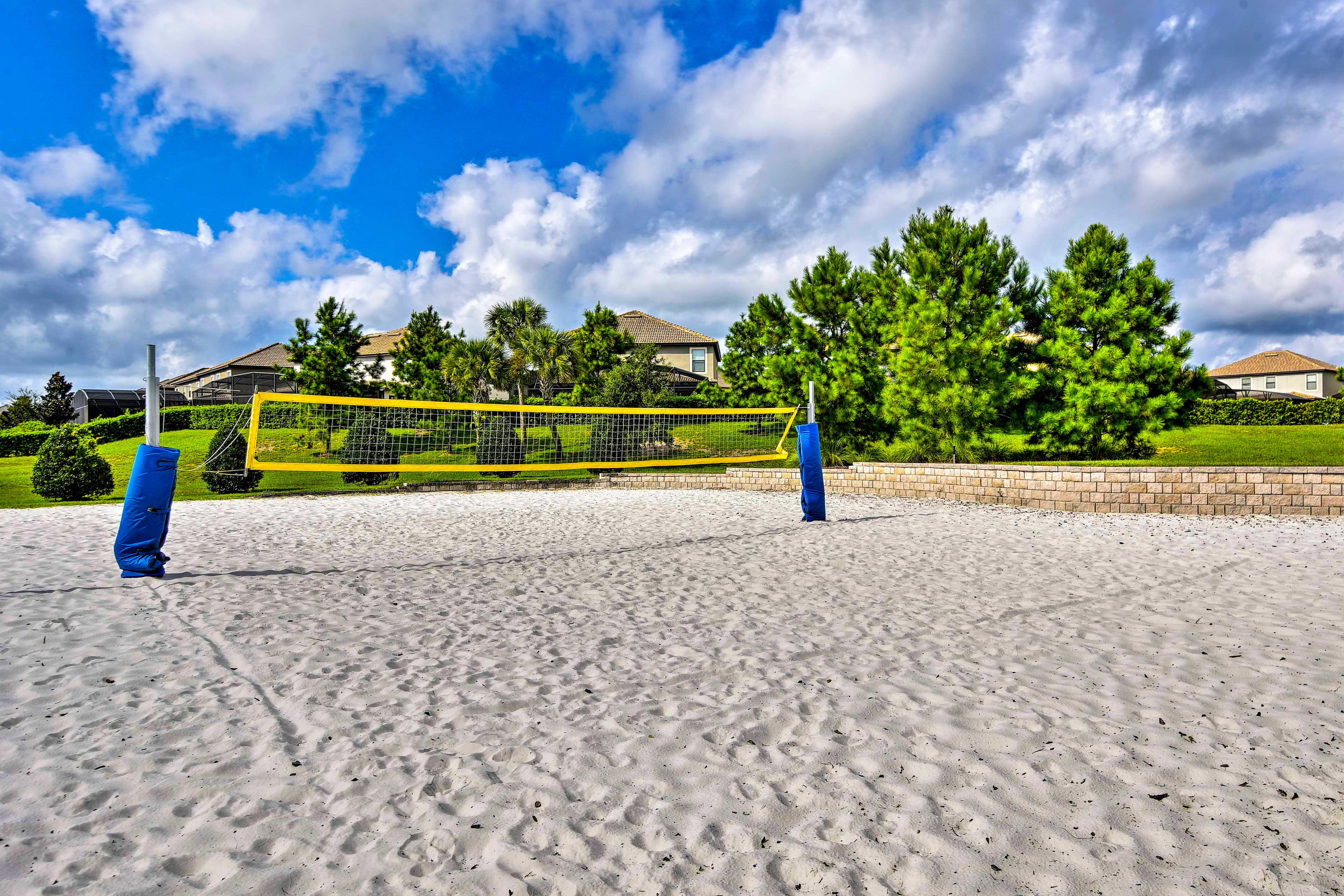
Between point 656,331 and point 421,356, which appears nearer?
point 421,356

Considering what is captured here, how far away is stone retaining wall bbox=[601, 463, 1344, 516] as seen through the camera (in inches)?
390

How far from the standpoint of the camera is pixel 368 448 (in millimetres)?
15719

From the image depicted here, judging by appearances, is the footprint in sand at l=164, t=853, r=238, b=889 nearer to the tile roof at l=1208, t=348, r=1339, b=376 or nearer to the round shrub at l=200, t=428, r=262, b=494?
the round shrub at l=200, t=428, r=262, b=494

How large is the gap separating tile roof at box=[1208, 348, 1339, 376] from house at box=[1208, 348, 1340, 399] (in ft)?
0.10

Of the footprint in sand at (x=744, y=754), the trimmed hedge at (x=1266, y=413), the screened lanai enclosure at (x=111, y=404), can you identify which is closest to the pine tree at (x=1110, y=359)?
the trimmed hedge at (x=1266, y=413)

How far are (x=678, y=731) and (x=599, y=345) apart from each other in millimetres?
28065

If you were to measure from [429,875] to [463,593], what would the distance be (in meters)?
3.88

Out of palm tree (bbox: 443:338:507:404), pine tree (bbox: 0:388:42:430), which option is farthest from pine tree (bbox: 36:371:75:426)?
palm tree (bbox: 443:338:507:404)

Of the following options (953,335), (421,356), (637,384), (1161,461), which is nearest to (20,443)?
(421,356)

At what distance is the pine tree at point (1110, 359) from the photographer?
15.3 meters

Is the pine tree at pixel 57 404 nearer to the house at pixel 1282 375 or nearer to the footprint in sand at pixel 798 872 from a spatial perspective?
the footprint in sand at pixel 798 872

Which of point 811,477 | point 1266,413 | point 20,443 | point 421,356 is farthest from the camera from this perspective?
point 421,356

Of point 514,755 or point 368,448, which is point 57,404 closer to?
point 368,448

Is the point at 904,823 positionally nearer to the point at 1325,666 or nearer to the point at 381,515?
the point at 1325,666
